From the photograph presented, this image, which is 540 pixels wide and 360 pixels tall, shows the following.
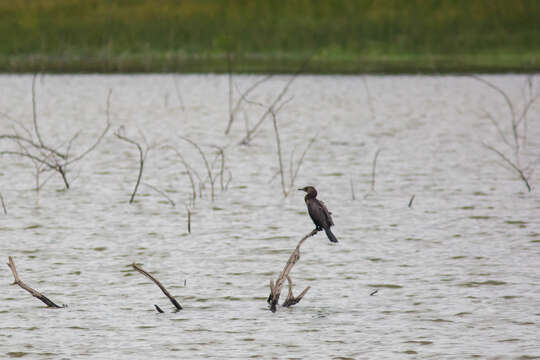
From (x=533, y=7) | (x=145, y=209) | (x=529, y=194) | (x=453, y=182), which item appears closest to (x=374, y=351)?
(x=145, y=209)

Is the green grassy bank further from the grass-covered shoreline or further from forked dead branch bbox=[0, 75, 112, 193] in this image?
forked dead branch bbox=[0, 75, 112, 193]

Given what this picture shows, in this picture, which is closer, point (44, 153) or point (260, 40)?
point (44, 153)

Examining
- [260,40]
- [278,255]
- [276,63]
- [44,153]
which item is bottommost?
[276,63]

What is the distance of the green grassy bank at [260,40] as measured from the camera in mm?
44844

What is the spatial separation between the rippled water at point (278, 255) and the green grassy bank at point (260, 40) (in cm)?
2280

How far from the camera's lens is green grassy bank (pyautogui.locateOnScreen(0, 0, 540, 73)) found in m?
44.8

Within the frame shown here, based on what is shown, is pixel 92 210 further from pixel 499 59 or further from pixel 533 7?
pixel 533 7

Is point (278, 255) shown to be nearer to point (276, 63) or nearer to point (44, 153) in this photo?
point (44, 153)

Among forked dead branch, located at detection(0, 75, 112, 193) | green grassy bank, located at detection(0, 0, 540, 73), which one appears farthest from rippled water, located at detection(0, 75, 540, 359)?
green grassy bank, located at detection(0, 0, 540, 73)

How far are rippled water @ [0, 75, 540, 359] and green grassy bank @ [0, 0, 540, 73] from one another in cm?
2280

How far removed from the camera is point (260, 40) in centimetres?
4669

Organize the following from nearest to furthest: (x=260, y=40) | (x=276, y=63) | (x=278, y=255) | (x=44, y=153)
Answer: (x=278, y=255)
(x=44, y=153)
(x=276, y=63)
(x=260, y=40)

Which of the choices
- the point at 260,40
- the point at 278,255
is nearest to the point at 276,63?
the point at 260,40

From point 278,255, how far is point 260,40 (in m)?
36.6
